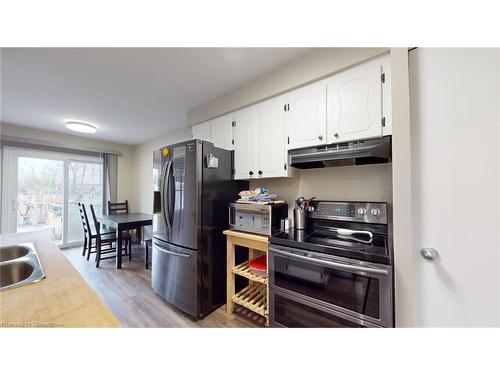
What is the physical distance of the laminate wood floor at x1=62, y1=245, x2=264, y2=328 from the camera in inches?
64.7

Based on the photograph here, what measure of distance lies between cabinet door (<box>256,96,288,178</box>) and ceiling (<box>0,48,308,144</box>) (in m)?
0.34

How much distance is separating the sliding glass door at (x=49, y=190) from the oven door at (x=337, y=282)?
450 cm

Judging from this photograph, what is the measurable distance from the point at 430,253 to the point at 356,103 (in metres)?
1.03

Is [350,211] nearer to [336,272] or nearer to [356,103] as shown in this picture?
[336,272]

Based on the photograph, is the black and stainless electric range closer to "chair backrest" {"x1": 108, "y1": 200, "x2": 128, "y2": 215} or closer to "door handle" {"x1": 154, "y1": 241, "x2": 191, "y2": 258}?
"door handle" {"x1": 154, "y1": 241, "x2": 191, "y2": 258}

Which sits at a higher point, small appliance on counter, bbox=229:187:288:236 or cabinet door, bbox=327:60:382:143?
cabinet door, bbox=327:60:382:143

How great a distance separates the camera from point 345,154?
1324 mm

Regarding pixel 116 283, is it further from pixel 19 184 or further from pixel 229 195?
pixel 19 184

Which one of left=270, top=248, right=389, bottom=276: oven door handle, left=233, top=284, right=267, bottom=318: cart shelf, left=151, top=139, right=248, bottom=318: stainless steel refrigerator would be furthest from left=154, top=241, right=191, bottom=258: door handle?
left=270, top=248, right=389, bottom=276: oven door handle

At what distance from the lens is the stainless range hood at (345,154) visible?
1.21m

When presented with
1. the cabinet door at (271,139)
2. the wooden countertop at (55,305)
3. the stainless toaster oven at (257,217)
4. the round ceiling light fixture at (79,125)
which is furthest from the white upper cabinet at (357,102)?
the round ceiling light fixture at (79,125)

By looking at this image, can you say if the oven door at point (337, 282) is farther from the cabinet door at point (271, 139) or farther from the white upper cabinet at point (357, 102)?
the white upper cabinet at point (357, 102)
